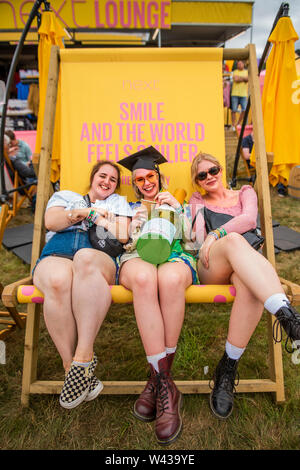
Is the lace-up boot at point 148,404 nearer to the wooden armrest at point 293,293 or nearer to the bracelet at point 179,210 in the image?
the wooden armrest at point 293,293

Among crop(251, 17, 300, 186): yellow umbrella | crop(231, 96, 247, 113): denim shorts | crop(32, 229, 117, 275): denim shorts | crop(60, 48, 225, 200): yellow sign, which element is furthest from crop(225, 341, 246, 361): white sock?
crop(231, 96, 247, 113): denim shorts

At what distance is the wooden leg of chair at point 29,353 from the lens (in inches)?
71.7

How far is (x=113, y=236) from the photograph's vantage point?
1.90 m

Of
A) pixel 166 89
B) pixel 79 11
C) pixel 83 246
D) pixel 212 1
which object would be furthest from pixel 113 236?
pixel 212 1

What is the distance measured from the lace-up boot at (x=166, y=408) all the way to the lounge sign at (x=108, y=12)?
854cm

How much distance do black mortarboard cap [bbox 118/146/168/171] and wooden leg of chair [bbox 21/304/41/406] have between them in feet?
3.48

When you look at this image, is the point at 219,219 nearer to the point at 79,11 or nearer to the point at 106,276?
the point at 106,276

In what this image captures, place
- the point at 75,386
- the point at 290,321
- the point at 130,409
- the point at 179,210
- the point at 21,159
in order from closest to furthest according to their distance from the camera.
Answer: the point at 290,321 → the point at 75,386 → the point at 130,409 → the point at 179,210 → the point at 21,159

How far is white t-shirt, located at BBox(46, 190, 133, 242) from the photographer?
1987 millimetres

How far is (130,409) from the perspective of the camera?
5.85 feet

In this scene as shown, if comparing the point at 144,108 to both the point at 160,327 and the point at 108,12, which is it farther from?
the point at 108,12

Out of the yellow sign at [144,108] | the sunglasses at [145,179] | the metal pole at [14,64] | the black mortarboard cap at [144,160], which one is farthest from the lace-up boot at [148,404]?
the metal pole at [14,64]

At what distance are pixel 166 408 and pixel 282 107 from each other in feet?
9.64

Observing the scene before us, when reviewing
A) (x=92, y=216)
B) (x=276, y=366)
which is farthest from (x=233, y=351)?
(x=92, y=216)
